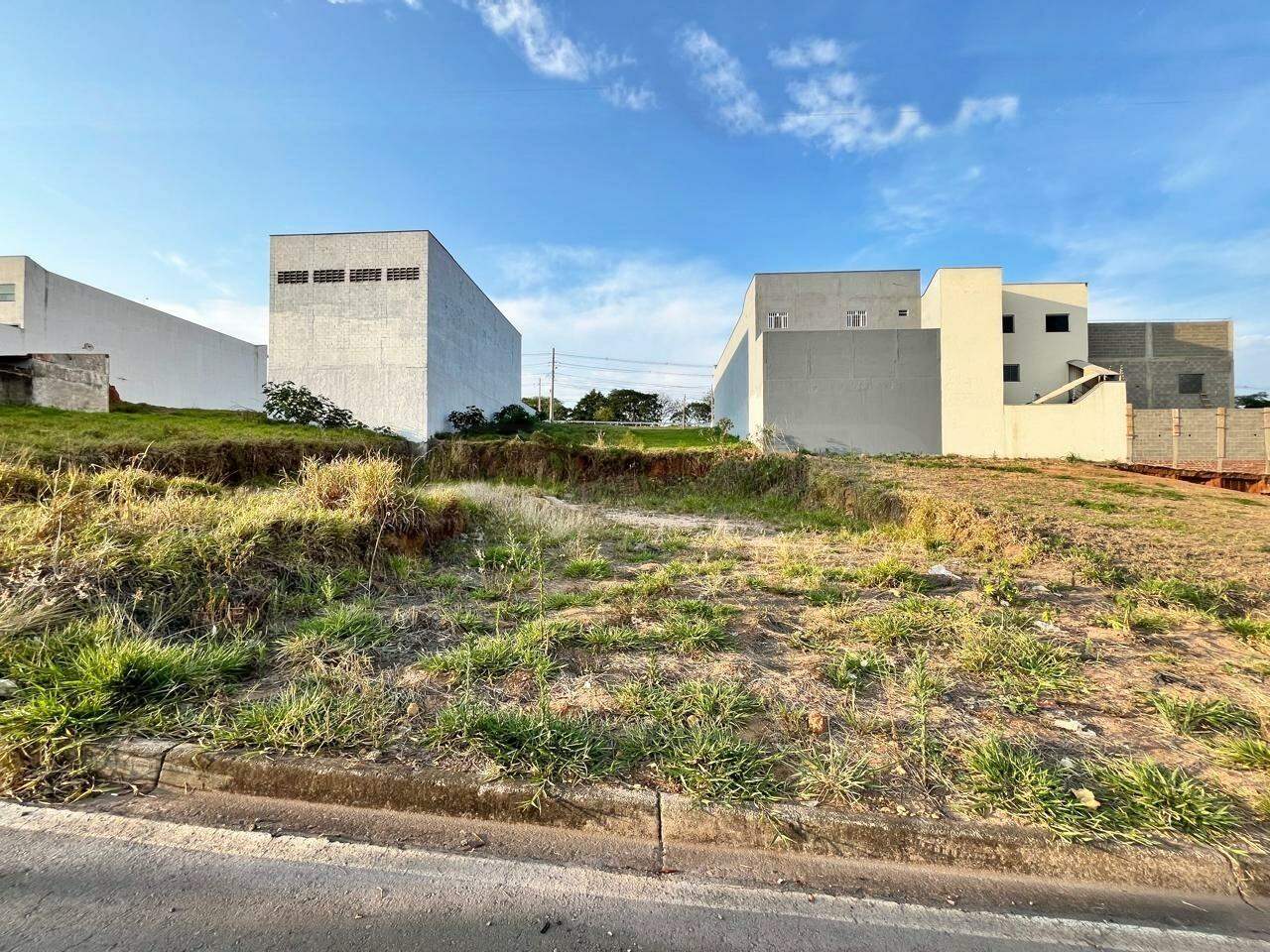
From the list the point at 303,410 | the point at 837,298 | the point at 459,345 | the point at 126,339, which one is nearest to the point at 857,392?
the point at 837,298

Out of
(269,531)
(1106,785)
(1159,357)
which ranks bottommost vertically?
(1106,785)

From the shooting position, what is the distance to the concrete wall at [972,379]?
2028 cm

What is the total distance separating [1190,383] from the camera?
2416 centimetres

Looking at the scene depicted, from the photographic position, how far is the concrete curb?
6.08ft

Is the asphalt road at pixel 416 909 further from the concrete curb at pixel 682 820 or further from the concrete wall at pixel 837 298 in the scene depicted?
the concrete wall at pixel 837 298

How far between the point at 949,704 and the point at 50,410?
67.7 feet

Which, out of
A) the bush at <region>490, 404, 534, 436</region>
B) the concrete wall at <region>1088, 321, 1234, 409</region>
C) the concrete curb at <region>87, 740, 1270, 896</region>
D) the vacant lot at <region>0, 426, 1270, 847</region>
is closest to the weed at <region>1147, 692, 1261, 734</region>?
the vacant lot at <region>0, 426, 1270, 847</region>

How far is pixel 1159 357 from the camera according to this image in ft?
80.1

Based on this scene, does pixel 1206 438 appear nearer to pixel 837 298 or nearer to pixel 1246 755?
pixel 837 298

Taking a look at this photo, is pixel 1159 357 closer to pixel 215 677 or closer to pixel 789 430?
pixel 789 430

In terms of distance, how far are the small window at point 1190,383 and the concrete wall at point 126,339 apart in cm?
4632

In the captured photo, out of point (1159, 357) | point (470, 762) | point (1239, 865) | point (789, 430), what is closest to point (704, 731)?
point (470, 762)

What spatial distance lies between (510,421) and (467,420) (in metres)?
2.63

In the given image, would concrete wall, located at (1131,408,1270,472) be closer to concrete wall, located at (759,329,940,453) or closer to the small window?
concrete wall, located at (759,329,940,453)
